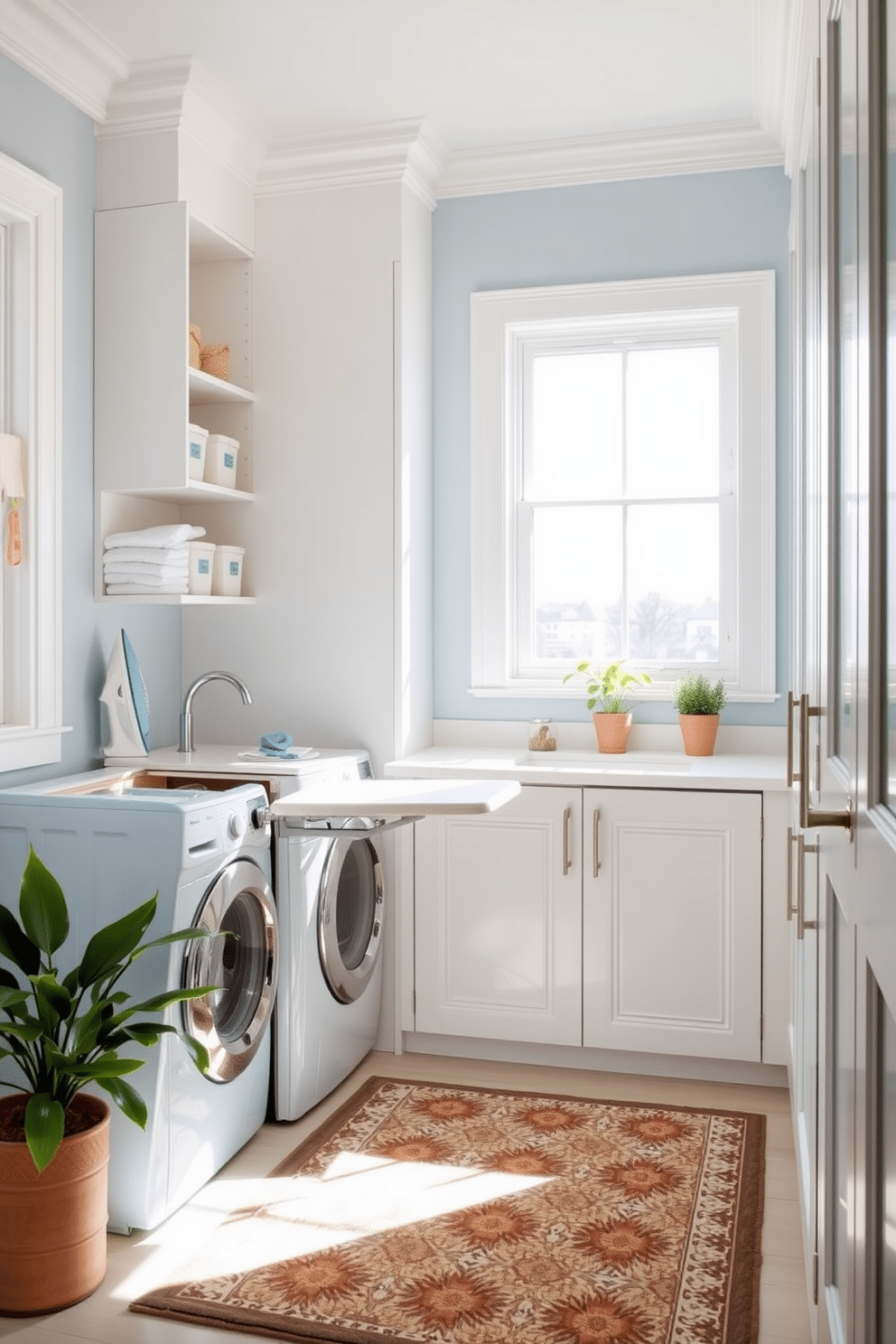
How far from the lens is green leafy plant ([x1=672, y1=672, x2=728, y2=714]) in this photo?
11.7 feet

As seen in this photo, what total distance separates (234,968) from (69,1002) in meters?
0.63

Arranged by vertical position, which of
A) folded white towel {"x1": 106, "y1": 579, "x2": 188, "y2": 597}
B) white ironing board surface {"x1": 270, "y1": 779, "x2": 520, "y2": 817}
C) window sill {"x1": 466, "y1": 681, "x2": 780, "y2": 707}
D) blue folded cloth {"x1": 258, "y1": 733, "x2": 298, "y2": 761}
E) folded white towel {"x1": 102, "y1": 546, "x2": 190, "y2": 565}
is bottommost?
white ironing board surface {"x1": 270, "y1": 779, "x2": 520, "y2": 817}

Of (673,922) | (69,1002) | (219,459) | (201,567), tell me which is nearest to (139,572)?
(201,567)

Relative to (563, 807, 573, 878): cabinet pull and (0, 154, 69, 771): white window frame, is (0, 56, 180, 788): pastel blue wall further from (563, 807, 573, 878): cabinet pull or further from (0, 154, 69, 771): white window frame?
(563, 807, 573, 878): cabinet pull

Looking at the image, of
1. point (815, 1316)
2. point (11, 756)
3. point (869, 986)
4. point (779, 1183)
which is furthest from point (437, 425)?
point (869, 986)

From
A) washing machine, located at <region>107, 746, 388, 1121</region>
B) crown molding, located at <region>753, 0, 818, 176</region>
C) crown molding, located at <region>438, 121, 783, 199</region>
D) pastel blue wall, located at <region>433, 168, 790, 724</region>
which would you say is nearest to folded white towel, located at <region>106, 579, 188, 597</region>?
washing machine, located at <region>107, 746, 388, 1121</region>

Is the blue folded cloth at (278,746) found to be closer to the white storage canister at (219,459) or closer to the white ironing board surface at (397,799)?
the white ironing board surface at (397,799)

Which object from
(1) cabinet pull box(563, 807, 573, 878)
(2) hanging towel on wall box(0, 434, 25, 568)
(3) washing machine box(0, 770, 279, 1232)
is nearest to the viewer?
(3) washing machine box(0, 770, 279, 1232)

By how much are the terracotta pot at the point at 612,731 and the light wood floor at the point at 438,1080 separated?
97 cm

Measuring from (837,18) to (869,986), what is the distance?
3.85 feet

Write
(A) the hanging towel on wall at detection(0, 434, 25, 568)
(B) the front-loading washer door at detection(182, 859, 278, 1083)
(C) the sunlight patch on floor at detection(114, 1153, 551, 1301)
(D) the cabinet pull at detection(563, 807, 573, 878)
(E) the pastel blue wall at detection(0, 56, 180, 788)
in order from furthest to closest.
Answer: (D) the cabinet pull at detection(563, 807, 573, 878) < (E) the pastel blue wall at detection(0, 56, 180, 788) < (A) the hanging towel on wall at detection(0, 434, 25, 568) < (B) the front-loading washer door at detection(182, 859, 278, 1083) < (C) the sunlight patch on floor at detection(114, 1153, 551, 1301)

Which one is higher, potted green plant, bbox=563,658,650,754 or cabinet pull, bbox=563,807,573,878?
potted green plant, bbox=563,658,650,754

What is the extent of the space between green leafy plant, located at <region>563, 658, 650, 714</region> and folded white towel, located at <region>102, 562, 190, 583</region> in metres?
1.30

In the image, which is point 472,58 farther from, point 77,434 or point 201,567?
point 201,567
